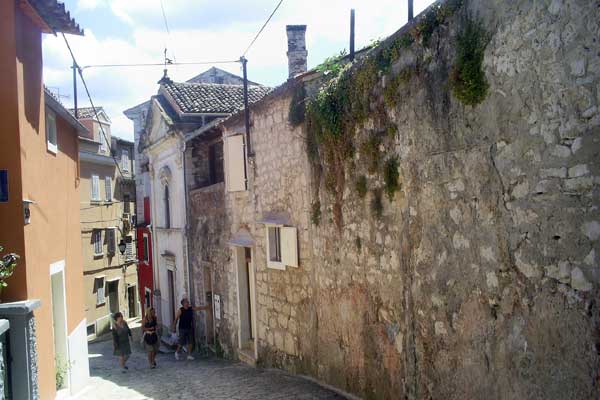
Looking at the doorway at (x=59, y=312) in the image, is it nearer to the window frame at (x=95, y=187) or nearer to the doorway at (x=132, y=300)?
the window frame at (x=95, y=187)

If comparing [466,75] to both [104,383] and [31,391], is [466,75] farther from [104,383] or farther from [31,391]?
[104,383]

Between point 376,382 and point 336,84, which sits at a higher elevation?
point 336,84

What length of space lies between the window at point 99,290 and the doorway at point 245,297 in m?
19.7

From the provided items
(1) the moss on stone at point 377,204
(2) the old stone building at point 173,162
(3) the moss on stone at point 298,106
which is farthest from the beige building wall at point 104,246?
(1) the moss on stone at point 377,204

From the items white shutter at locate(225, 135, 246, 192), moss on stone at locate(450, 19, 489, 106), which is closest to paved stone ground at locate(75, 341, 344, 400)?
white shutter at locate(225, 135, 246, 192)

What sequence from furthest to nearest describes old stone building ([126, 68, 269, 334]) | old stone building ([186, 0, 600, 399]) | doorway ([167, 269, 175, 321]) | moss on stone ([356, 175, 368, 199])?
doorway ([167, 269, 175, 321]) → old stone building ([126, 68, 269, 334]) → moss on stone ([356, 175, 368, 199]) → old stone building ([186, 0, 600, 399])

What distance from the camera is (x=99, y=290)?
99.1 feet

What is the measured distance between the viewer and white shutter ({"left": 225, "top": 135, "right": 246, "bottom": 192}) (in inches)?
461

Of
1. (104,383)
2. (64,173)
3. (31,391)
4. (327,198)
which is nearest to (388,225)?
(327,198)

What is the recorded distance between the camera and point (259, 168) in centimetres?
1079

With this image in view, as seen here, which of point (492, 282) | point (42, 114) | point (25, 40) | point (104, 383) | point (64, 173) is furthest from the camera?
point (104, 383)

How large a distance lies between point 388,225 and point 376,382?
1.83m

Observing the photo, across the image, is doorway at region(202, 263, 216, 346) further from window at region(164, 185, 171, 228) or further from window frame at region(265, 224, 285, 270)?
window frame at region(265, 224, 285, 270)

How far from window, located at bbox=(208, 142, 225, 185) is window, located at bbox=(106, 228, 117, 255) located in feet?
55.2
